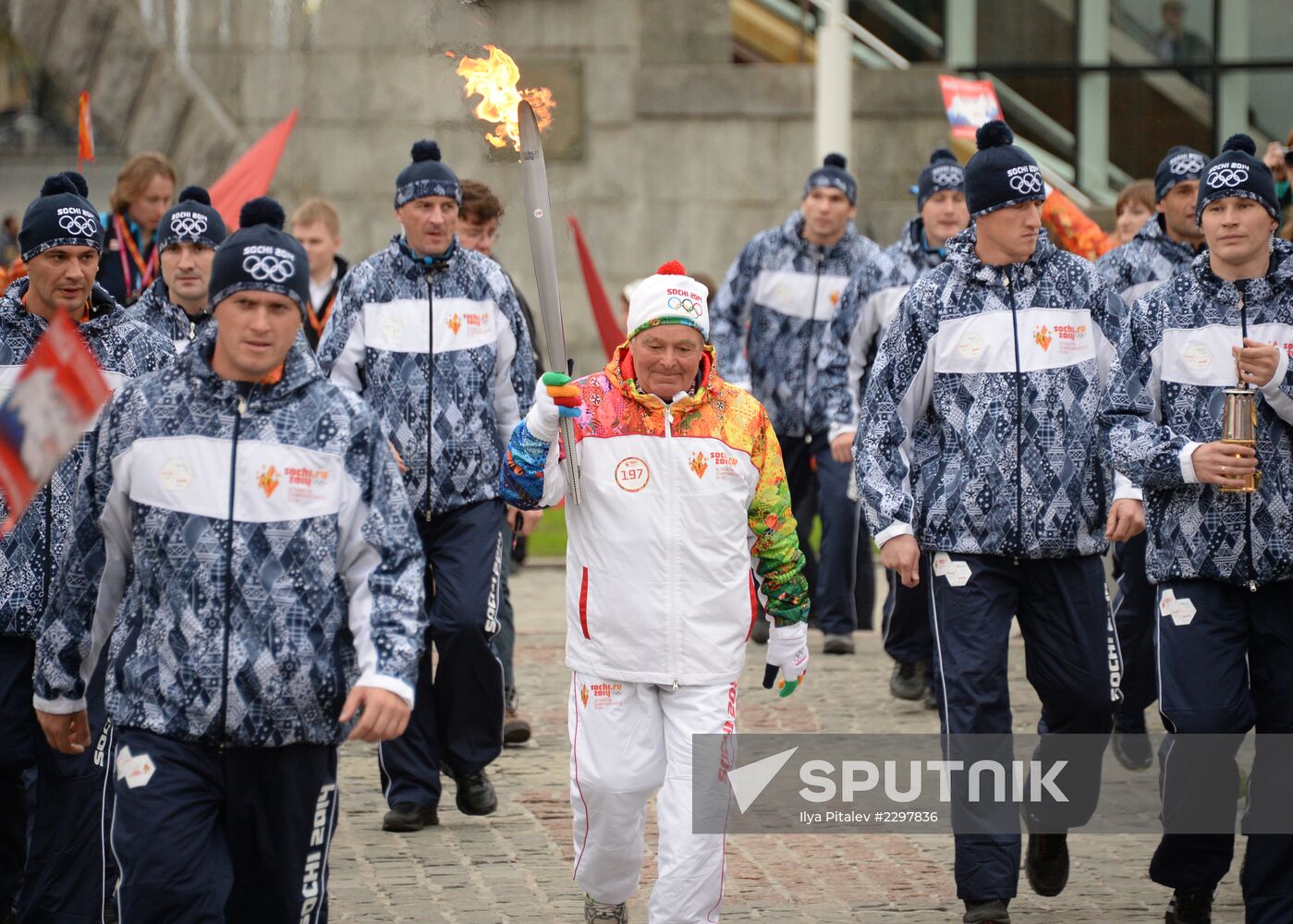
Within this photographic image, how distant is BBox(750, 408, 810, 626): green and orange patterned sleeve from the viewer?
20.2 ft

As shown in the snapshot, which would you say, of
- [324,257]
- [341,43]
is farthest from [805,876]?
[341,43]

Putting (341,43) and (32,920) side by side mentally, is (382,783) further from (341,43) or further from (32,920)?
(341,43)

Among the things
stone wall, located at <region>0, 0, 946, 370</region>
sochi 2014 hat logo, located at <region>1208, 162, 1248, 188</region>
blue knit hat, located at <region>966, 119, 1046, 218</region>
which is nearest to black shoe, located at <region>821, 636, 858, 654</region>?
blue knit hat, located at <region>966, 119, 1046, 218</region>

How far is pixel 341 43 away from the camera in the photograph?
61.9 ft

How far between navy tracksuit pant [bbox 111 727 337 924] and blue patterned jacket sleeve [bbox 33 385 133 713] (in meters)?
0.33

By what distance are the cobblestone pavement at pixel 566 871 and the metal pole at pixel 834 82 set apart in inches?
367

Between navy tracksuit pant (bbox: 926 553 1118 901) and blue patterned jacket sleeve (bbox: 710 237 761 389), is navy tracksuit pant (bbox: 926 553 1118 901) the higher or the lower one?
the lower one

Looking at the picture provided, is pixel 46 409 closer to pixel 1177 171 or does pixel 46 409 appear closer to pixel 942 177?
pixel 1177 171

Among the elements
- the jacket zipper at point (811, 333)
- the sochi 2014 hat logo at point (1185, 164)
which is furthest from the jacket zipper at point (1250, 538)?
the jacket zipper at point (811, 333)

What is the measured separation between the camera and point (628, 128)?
20391mm

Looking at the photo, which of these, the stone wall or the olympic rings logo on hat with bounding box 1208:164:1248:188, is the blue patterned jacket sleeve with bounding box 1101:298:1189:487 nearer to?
the olympic rings logo on hat with bounding box 1208:164:1248:188

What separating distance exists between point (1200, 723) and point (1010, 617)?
74 centimetres

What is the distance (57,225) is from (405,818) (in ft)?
9.24

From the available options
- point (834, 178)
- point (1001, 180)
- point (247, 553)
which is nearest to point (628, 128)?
point (834, 178)
